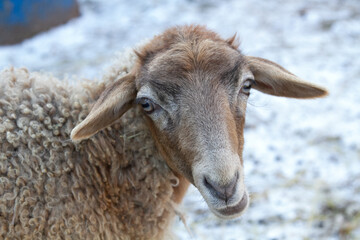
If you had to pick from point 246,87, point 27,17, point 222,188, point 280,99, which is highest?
point 246,87

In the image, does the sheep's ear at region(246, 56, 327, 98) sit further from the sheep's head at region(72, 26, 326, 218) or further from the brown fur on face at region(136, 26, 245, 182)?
the brown fur on face at region(136, 26, 245, 182)

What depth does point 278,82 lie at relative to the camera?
3.59 meters

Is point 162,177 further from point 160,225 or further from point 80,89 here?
point 80,89

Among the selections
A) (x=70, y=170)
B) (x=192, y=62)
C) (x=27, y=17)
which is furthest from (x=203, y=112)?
(x=27, y=17)

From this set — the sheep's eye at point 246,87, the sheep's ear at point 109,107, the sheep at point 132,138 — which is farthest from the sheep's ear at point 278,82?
the sheep's ear at point 109,107

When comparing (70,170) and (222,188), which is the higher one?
(222,188)

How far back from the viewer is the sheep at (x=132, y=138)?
119 inches

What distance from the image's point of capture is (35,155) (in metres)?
3.25

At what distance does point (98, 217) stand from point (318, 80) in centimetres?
542

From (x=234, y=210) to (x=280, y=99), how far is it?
15.6ft

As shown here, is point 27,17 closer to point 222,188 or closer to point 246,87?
point 246,87

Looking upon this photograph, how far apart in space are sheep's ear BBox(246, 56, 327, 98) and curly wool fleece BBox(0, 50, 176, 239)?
100 centimetres

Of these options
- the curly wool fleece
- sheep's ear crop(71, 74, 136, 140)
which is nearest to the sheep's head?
sheep's ear crop(71, 74, 136, 140)

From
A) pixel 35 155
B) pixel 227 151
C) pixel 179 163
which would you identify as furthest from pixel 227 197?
pixel 35 155
